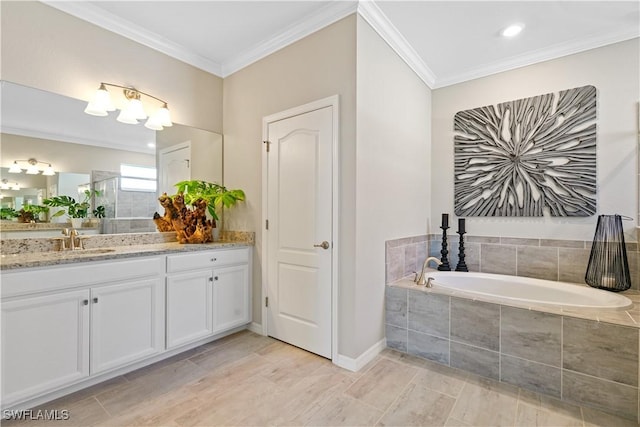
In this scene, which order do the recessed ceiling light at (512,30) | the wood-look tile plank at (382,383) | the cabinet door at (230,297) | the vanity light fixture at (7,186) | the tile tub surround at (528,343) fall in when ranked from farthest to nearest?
the cabinet door at (230,297) → the recessed ceiling light at (512,30) → the vanity light fixture at (7,186) → the wood-look tile plank at (382,383) → the tile tub surround at (528,343)

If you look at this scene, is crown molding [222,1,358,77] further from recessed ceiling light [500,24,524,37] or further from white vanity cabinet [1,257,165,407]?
white vanity cabinet [1,257,165,407]

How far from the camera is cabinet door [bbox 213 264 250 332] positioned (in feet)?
8.46

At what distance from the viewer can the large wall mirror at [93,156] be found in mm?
1991

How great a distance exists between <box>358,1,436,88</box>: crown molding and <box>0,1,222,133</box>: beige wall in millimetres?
1768

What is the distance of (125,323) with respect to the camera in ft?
6.57

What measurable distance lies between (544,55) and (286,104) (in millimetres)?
2478

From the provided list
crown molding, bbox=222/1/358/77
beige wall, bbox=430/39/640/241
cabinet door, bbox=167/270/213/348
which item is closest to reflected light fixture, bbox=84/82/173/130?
crown molding, bbox=222/1/358/77

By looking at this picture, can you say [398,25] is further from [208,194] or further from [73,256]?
[73,256]

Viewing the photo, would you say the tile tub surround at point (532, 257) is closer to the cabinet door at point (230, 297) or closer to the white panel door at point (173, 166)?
the cabinet door at point (230, 297)

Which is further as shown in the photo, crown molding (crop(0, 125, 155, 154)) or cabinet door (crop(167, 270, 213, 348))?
cabinet door (crop(167, 270, 213, 348))

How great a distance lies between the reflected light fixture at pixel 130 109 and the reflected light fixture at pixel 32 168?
51 centimetres

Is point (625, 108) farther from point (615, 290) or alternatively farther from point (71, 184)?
point (71, 184)

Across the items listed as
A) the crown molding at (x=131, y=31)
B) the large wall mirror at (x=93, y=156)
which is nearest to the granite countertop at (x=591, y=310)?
the large wall mirror at (x=93, y=156)

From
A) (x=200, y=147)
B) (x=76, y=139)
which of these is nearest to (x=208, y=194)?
(x=200, y=147)
